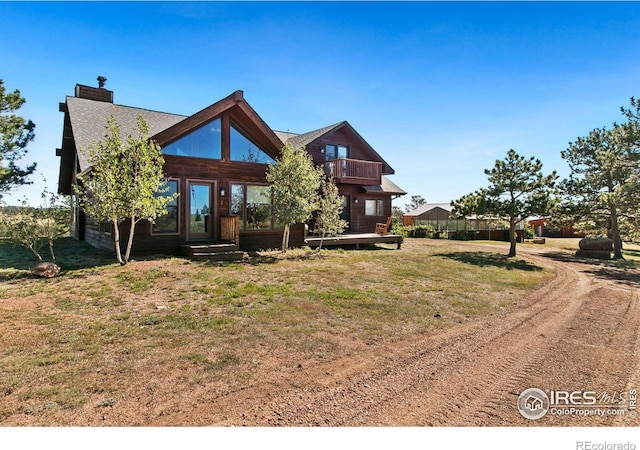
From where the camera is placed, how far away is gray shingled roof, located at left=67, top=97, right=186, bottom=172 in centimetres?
1250

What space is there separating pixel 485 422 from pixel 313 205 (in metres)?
9.86

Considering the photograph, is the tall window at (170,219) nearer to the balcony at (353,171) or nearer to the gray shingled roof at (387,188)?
the balcony at (353,171)

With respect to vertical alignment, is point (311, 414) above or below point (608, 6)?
below

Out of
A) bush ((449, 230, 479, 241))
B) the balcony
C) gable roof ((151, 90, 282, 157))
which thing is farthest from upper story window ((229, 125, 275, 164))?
bush ((449, 230, 479, 241))

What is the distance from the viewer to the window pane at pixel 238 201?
12.6 m

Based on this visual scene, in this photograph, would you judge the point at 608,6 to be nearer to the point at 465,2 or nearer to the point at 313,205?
the point at 465,2

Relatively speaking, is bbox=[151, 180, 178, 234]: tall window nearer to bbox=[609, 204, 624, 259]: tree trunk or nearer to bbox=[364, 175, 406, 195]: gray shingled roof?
bbox=[364, 175, 406, 195]: gray shingled roof

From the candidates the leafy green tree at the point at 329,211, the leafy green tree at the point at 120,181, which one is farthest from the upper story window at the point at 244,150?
the leafy green tree at the point at 120,181

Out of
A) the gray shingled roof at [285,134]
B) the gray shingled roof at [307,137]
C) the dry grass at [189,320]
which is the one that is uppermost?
the gray shingled roof at [285,134]

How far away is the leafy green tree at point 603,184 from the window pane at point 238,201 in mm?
15476

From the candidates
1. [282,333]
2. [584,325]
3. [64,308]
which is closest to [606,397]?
[584,325]

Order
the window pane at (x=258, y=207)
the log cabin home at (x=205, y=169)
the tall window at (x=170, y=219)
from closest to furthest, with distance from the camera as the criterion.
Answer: the tall window at (x=170, y=219)
the log cabin home at (x=205, y=169)
the window pane at (x=258, y=207)

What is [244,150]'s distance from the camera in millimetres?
12969

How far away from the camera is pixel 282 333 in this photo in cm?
478
